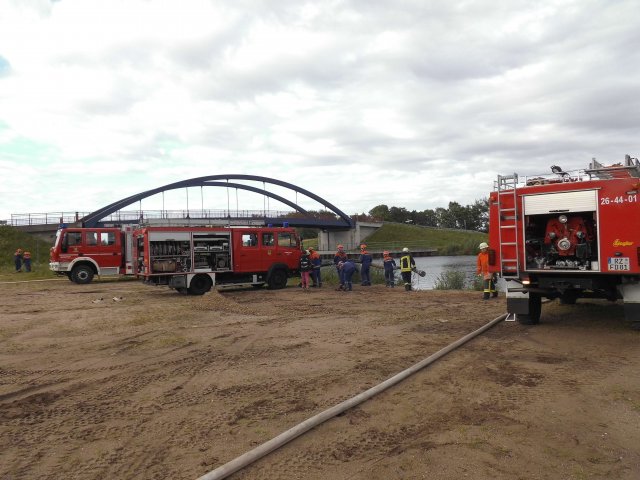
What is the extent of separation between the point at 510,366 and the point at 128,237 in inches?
742

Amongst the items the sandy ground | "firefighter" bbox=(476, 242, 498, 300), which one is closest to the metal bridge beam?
"firefighter" bbox=(476, 242, 498, 300)

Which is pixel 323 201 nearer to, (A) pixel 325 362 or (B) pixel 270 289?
(B) pixel 270 289

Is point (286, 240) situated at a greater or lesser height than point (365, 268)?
greater

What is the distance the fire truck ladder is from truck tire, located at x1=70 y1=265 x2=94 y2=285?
18805 millimetres

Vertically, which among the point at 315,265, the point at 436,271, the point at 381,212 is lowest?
the point at 436,271

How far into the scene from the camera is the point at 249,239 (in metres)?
17.6

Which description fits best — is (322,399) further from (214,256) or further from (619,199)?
(214,256)

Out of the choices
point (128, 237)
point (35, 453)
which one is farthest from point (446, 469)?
point (128, 237)

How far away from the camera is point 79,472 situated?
3.60 meters

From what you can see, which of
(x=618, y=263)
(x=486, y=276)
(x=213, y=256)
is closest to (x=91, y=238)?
(x=213, y=256)

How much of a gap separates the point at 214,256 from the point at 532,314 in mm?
10582

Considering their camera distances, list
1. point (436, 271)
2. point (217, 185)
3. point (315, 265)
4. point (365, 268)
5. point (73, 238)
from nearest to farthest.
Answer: point (315, 265) < point (365, 268) < point (73, 238) < point (436, 271) < point (217, 185)

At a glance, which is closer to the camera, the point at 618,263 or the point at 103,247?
the point at 618,263

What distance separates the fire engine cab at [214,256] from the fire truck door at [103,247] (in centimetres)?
647
